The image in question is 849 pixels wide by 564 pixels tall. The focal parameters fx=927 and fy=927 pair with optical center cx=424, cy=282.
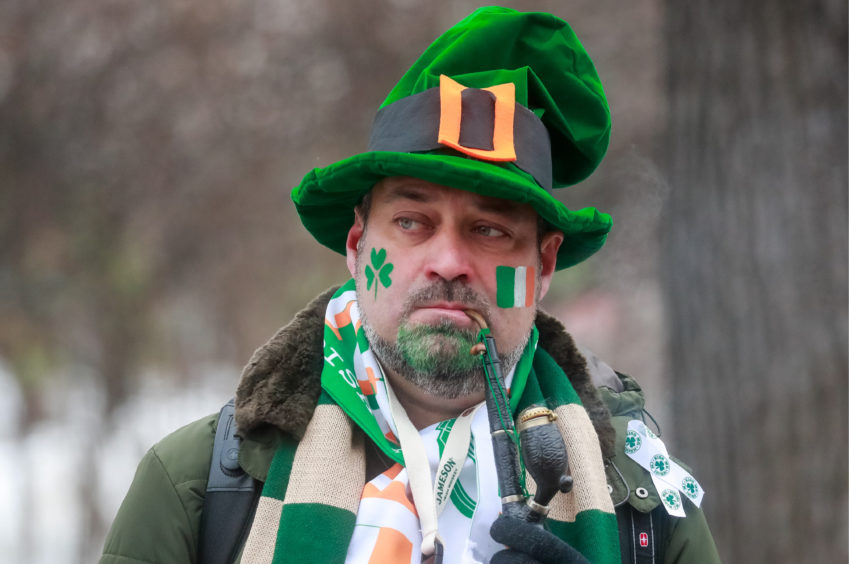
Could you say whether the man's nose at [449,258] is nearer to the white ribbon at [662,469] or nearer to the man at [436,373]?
the man at [436,373]

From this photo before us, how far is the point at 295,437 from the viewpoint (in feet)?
7.70

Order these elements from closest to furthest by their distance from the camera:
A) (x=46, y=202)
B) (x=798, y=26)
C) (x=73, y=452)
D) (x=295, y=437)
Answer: (x=295, y=437)
(x=798, y=26)
(x=46, y=202)
(x=73, y=452)

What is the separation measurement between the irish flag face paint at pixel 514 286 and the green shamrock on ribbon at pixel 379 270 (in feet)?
0.95

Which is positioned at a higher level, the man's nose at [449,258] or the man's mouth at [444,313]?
the man's nose at [449,258]

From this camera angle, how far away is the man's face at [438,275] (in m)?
2.39

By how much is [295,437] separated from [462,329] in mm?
506

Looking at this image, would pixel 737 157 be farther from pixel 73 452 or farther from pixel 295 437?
pixel 73 452

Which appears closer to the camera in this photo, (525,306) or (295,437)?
(295,437)

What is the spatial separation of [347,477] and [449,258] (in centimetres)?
61

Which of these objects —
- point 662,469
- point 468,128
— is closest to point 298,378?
point 468,128

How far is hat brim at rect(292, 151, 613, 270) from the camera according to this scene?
2.31 m

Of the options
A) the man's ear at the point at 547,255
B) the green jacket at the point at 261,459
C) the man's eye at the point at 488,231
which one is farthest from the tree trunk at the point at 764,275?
the man's eye at the point at 488,231

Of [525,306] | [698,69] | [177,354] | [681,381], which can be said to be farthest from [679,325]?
[177,354]

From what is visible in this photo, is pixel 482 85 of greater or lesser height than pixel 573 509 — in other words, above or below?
above
